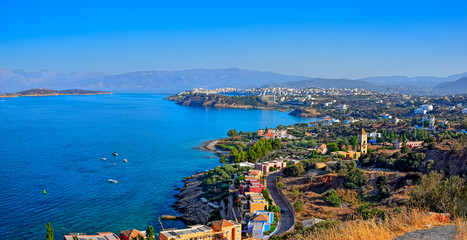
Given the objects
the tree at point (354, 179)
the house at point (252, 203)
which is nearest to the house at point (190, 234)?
the house at point (252, 203)

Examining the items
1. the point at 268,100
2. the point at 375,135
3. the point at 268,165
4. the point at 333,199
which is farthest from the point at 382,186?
the point at 268,100

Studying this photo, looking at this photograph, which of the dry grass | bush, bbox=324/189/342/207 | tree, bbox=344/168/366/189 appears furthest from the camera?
tree, bbox=344/168/366/189

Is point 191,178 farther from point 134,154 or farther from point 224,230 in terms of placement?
point 224,230

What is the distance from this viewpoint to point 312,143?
23.3m

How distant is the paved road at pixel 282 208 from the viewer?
9.03 m

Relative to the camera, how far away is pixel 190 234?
7.98 meters

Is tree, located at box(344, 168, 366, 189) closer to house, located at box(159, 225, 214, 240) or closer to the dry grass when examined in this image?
house, located at box(159, 225, 214, 240)

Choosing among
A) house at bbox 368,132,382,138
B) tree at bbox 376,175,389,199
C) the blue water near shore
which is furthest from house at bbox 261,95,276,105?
tree at bbox 376,175,389,199

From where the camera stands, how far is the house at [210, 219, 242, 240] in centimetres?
843

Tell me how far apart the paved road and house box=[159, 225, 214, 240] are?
1.60 metres

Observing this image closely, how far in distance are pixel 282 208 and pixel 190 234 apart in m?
3.37

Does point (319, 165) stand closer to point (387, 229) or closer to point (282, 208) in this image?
point (282, 208)

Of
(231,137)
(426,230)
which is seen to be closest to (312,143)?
(231,137)

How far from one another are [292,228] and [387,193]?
128 inches
